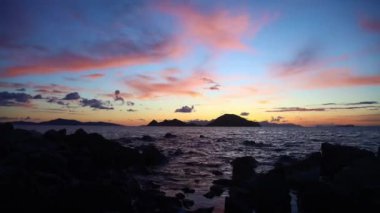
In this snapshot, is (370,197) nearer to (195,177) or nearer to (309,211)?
(309,211)

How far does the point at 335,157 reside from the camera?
89.6 feet

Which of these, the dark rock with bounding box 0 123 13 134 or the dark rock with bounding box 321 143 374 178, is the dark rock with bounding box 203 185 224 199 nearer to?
the dark rock with bounding box 321 143 374 178

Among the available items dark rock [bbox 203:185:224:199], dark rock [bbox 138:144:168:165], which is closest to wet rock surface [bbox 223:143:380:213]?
dark rock [bbox 203:185:224:199]

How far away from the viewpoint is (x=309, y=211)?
1744cm

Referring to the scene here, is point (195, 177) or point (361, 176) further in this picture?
point (195, 177)

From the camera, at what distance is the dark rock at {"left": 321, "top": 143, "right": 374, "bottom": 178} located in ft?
85.8

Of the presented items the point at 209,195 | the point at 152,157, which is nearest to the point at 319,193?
the point at 209,195

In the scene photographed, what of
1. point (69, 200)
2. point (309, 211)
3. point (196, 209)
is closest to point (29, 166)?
point (69, 200)

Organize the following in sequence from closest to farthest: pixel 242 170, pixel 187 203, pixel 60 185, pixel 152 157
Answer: pixel 60 185
pixel 187 203
pixel 242 170
pixel 152 157

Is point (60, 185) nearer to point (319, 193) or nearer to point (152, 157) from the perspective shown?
point (319, 193)

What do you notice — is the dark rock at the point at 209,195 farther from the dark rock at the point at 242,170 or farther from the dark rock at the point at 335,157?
the dark rock at the point at 335,157

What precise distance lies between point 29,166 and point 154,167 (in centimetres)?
1741

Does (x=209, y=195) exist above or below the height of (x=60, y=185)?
below

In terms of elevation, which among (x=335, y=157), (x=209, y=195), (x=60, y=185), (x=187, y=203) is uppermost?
(x=335, y=157)
